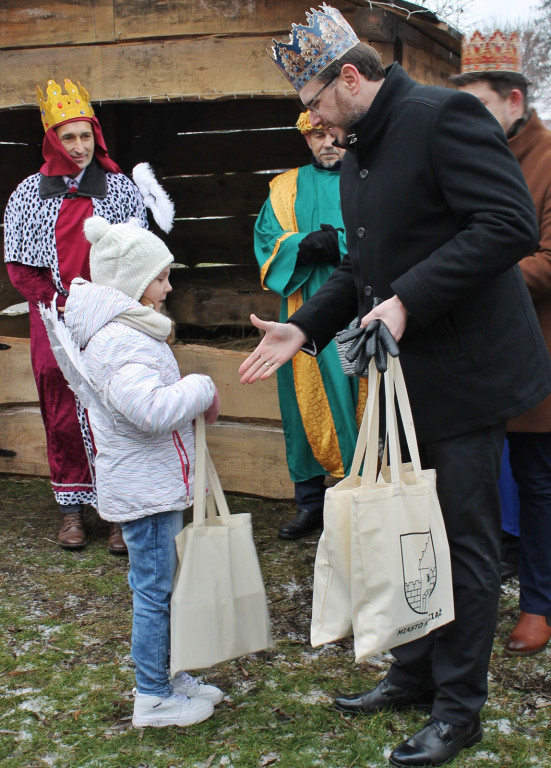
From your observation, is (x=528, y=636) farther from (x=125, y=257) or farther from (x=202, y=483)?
(x=125, y=257)

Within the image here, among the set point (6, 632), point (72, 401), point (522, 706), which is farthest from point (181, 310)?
point (522, 706)

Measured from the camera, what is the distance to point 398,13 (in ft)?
12.4

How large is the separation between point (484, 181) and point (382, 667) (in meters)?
1.67

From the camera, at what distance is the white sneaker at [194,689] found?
8.41 feet

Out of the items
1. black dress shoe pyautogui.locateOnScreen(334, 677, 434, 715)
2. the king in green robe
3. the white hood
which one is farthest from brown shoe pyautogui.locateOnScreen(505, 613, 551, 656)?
the white hood

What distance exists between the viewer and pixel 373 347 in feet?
6.54

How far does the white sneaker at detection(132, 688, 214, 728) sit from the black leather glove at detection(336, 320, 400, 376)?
116cm

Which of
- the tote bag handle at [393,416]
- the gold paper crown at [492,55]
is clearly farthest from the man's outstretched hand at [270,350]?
the gold paper crown at [492,55]

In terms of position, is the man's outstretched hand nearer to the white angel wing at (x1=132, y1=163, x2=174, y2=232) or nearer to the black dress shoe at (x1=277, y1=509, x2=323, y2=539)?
the white angel wing at (x1=132, y1=163, x2=174, y2=232)

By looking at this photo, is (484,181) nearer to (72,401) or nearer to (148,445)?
(148,445)

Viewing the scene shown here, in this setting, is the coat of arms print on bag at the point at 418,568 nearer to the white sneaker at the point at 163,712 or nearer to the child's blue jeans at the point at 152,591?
the child's blue jeans at the point at 152,591

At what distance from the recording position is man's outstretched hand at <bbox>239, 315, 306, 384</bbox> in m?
2.31

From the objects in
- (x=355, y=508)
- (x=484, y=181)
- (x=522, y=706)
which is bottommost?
(x=522, y=706)

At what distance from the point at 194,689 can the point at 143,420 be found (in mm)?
915
